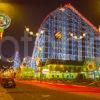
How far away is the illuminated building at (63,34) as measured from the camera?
9150cm

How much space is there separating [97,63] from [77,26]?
22734 millimetres

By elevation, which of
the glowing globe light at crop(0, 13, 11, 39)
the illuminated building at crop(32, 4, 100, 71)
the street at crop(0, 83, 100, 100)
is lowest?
the street at crop(0, 83, 100, 100)

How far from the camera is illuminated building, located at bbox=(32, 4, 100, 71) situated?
91.5 meters

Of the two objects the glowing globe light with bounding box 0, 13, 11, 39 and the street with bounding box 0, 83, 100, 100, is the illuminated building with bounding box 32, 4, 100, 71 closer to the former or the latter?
the street with bounding box 0, 83, 100, 100

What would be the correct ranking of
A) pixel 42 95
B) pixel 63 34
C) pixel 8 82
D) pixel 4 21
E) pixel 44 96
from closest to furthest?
pixel 4 21 < pixel 44 96 < pixel 42 95 < pixel 8 82 < pixel 63 34

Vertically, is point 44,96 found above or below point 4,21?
below

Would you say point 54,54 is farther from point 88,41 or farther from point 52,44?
point 88,41

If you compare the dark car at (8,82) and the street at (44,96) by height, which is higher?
the dark car at (8,82)

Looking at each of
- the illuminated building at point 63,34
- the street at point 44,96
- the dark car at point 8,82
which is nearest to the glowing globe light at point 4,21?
the street at point 44,96

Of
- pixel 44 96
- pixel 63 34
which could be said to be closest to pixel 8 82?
pixel 44 96

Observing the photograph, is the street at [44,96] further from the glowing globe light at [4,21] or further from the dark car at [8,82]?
the dark car at [8,82]

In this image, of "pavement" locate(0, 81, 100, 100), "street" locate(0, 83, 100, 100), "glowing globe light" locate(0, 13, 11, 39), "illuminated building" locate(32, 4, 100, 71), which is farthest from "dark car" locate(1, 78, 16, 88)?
"illuminated building" locate(32, 4, 100, 71)

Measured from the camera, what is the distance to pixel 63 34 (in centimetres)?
9150

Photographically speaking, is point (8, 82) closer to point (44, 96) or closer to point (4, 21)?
point (44, 96)
